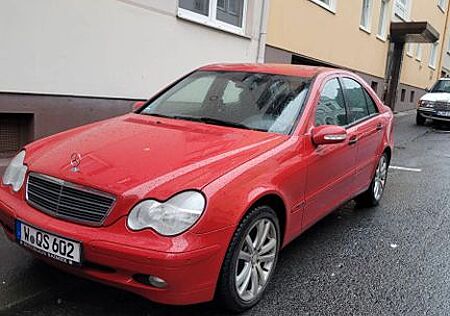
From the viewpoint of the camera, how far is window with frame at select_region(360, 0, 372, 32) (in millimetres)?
15953

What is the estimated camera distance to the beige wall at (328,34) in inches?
401

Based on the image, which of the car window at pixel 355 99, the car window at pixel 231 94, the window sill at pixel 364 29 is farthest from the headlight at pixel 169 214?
the window sill at pixel 364 29

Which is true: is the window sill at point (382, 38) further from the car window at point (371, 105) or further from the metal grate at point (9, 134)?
the metal grate at point (9, 134)

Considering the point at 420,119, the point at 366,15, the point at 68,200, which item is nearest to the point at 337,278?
the point at 68,200

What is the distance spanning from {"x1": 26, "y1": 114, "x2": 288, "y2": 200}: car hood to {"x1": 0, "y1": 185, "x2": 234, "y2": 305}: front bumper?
24cm

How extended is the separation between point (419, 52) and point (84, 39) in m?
22.5

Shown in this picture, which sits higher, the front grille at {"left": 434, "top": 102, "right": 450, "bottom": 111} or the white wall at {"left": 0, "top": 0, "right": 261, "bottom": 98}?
the white wall at {"left": 0, "top": 0, "right": 261, "bottom": 98}

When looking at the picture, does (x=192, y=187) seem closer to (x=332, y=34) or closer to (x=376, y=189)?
(x=376, y=189)

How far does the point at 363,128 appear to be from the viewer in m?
4.55

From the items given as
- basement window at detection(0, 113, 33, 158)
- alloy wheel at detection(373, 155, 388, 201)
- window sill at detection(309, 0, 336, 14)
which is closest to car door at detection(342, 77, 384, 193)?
alloy wheel at detection(373, 155, 388, 201)

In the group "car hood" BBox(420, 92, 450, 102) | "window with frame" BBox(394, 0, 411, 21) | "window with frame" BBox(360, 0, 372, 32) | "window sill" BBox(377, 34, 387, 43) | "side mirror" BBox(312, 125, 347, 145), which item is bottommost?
"side mirror" BBox(312, 125, 347, 145)

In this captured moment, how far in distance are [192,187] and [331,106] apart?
195 cm

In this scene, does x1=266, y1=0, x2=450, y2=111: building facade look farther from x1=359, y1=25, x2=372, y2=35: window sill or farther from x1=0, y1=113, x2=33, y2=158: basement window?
x1=0, y1=113, x2=33, y2=158: basement window

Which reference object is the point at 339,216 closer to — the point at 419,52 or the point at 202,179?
the point at 202,179
